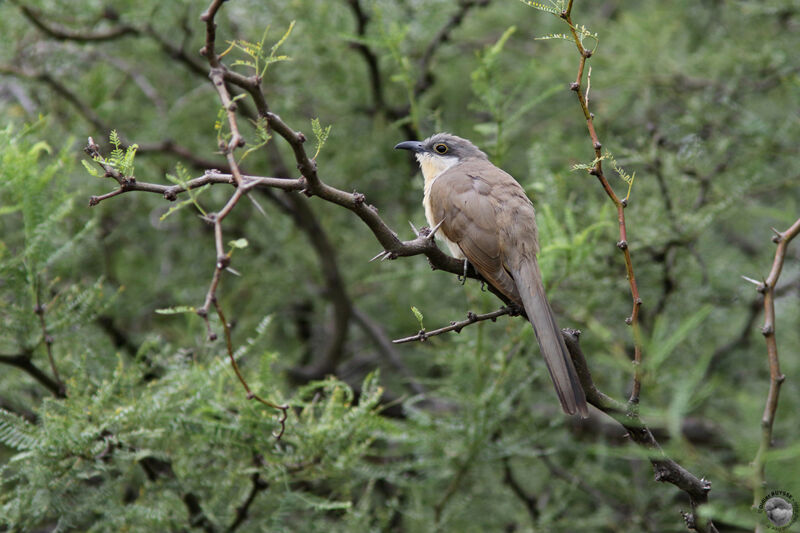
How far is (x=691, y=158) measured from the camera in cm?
479

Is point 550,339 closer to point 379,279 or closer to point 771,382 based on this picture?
point 771,382

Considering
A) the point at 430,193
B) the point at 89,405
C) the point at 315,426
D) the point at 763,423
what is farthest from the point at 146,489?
the point at 763,423

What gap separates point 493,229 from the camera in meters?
3.74

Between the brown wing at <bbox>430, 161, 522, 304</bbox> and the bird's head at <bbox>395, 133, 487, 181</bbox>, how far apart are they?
282 millimetres

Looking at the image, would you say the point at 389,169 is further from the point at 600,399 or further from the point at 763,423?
the point at 763,423

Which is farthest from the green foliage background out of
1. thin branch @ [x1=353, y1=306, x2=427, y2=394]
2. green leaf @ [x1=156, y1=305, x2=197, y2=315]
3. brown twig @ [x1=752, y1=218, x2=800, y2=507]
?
brown twig @ [x1=752, y1=218, x2=800, y2=507]

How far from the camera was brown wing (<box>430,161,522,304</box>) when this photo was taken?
11.5 ft

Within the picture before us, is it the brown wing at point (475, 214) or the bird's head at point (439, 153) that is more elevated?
the bird's head at point (439, 153)

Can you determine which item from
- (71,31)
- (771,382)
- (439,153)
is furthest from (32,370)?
(771,382)

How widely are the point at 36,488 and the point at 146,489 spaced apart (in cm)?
58

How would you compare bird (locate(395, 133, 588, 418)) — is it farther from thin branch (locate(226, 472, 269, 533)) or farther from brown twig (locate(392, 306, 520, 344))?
thin branch (locate(226, 472, 269, 533))

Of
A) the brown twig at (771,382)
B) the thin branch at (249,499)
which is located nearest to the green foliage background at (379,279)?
the thin branch at (249,499)

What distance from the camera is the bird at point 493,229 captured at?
334cm

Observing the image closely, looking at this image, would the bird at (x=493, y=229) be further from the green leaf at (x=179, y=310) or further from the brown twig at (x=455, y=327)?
the green leaf at (x=179, y=310)
